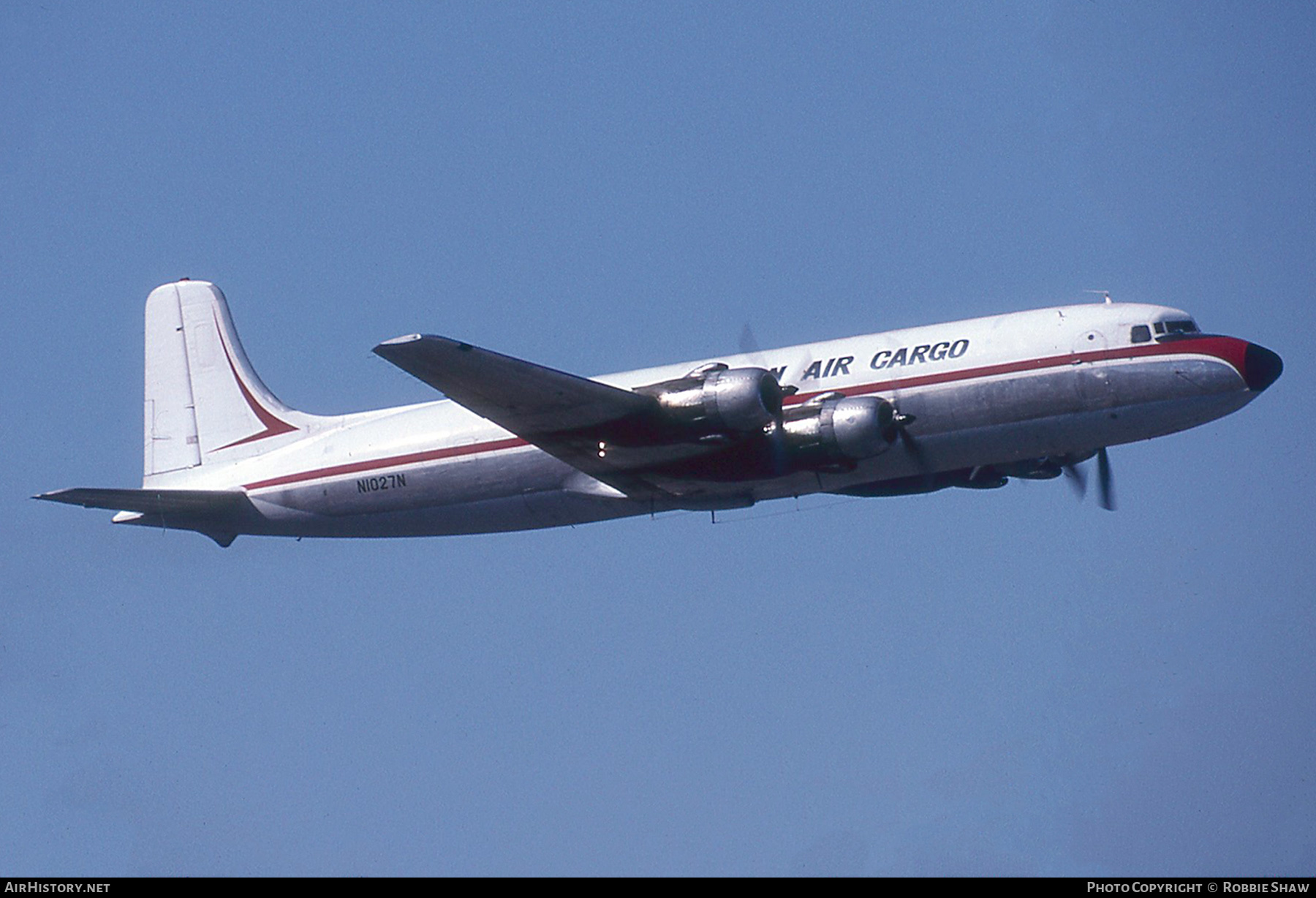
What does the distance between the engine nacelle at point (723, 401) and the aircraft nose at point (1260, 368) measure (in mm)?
7409

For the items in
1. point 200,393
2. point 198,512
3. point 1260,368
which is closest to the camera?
point 1260,368

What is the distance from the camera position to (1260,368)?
25.9 meters

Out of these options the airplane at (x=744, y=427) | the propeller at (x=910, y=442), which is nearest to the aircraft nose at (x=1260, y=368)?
the airplane at (x=744, y=427)

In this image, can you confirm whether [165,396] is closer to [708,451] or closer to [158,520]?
[158,520]

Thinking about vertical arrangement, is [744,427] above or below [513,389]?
below

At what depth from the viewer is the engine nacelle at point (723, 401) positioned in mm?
26062

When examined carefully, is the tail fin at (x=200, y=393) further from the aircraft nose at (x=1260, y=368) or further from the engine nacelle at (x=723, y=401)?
the aircraft nose at (x=1260, y=368)

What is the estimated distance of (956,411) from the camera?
26.5 metres

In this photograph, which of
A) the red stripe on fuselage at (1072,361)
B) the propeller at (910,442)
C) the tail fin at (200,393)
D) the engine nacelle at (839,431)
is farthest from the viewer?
the tail fin at (200,393)

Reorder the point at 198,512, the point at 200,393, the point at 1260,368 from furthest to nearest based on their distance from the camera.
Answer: the point at 200,393 → the point at 198,512 → the point at 1260,368

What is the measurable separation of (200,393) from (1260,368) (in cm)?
2085

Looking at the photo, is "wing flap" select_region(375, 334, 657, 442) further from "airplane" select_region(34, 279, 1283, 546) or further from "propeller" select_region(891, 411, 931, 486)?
"propeller" select_region(891, 411, 931, 486)

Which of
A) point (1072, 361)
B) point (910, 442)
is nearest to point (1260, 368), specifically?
point (1072, 361)

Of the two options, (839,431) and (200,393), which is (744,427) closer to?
(839,431)
